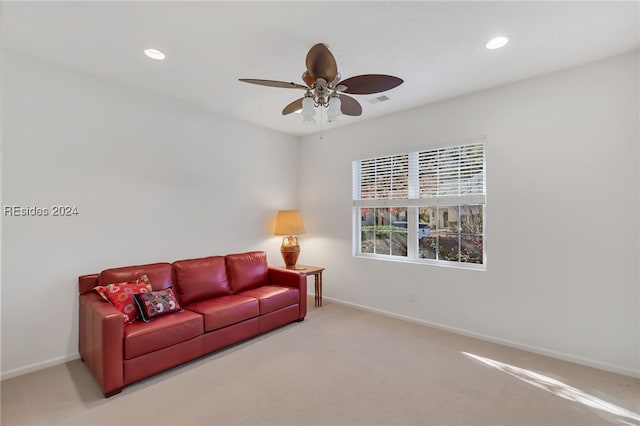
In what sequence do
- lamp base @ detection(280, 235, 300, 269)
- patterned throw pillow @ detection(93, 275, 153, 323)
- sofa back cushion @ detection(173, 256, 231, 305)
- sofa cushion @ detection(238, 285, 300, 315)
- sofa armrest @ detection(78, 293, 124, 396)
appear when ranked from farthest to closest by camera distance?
lamp base @ detection(280, 235, 300, 269), sofa cushion @ detection(238, 285, 300, 315), sofa back cushion @ detection(173, 256, 231, 305), patterned throw pillow @ detection(93, 275, 153, 323), sofa armrest @ detection(78, 293, 124, 396)

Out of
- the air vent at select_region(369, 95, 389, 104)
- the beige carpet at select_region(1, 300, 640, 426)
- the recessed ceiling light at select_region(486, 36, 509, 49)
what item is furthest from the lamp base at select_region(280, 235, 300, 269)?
the recessed ceiling light at select_region(486, 36, 509, 49)

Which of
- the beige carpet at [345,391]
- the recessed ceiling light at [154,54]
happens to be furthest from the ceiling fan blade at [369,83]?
the beige carpet at [345,391]

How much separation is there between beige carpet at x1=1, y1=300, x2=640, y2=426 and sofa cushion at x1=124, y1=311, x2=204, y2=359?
0.28 m

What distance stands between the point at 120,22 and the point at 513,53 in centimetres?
313

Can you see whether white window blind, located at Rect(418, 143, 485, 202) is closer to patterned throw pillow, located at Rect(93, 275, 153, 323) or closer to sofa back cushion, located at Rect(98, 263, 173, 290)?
sofa back cushion, located at Rect(98, 263, 173, 290)

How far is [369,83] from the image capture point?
2188 millimetres

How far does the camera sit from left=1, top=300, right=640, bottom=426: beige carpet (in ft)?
6.79

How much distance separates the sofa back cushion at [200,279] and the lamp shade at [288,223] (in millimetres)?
1139

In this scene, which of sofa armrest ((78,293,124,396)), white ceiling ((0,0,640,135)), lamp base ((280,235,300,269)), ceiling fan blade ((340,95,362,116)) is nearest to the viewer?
white ceiling ((0,0,640,135))

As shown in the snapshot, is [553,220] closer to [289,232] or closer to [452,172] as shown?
[452,172]

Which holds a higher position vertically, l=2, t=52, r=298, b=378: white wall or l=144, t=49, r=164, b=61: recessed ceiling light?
l=144, t=49, r=164, b=61: recessed ceiling light

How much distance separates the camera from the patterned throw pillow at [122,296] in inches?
106

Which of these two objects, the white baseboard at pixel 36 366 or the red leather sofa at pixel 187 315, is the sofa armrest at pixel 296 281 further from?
the white baseboard at pixel 36 366

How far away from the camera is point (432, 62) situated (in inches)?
109
